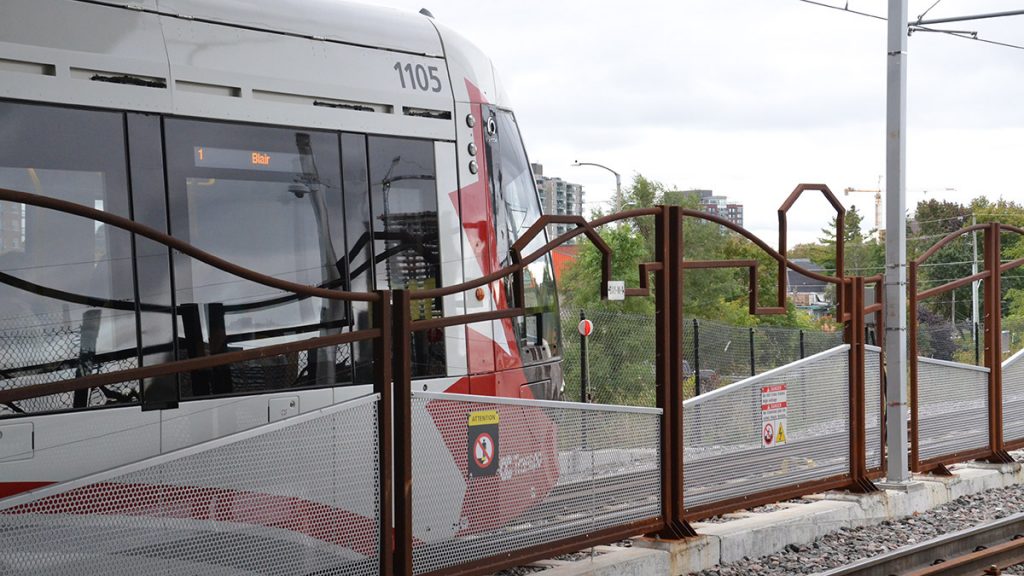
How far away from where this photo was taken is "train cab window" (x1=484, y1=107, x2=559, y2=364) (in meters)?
8.50

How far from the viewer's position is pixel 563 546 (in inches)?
275

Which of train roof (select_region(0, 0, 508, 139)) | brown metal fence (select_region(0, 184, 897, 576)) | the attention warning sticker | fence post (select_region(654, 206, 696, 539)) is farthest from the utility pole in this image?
the attention warning sticker

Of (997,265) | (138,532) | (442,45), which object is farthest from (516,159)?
(997,265)

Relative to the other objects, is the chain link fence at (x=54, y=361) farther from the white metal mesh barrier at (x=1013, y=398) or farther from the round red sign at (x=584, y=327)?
the round red sign at (x=584, y=327)

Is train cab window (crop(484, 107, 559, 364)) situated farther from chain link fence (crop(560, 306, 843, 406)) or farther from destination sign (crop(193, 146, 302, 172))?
chain link fence (crop(560, 306, 843, 406))

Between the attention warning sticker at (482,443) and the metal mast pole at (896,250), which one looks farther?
the metal mast pole at (896,250)

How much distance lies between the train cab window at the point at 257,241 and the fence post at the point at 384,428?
128cm

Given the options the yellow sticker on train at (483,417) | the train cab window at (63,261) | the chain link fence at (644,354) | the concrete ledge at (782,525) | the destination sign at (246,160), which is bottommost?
the concrete ledge at (782,525)

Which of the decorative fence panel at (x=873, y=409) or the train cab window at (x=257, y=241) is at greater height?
the train cab window at (x=257, y=241)

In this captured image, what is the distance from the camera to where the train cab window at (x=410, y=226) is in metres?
7.74

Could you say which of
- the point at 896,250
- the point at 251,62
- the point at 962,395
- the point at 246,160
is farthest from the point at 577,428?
the point at 962,395

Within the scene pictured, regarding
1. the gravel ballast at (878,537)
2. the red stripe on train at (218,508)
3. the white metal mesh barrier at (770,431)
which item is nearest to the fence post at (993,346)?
the gravel ballast at (878,537)

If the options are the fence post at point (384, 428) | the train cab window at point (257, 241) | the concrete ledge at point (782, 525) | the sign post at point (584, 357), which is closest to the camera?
the fence post at point (384, 428)

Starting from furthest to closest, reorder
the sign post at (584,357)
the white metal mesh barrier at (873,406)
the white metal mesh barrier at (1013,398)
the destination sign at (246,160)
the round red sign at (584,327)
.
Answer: the round red sign at (584,327)
the sign post at (584,357)
the white metal mesh barrier at (1013,398)
the white metal mesh barrier at (873,406)
the destination sign at (246,160)
